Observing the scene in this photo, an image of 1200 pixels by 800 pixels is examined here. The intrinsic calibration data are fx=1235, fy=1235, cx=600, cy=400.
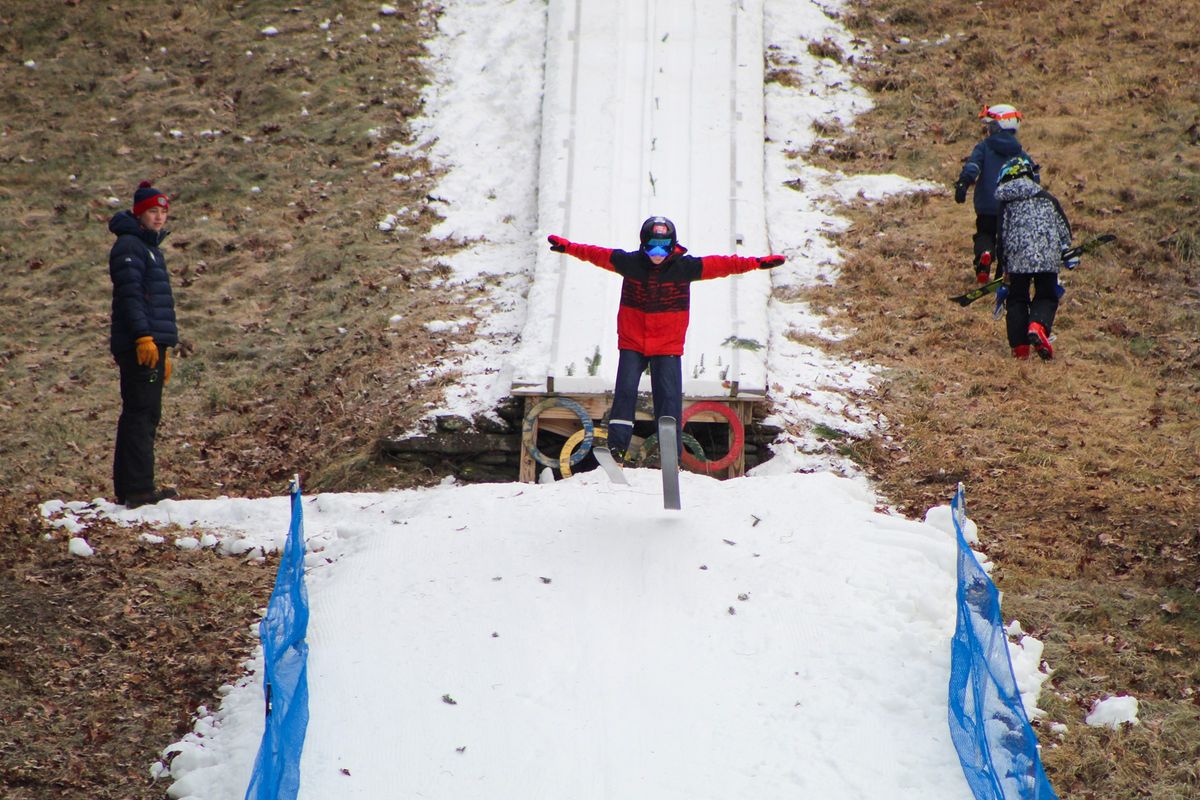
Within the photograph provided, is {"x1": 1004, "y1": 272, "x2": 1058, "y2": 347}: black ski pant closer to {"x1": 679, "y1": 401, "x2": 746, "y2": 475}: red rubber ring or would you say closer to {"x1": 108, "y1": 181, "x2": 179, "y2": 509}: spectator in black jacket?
{"x1": 679, "y1": 401, "x2": 746, "y2": 475}: red rubber ring

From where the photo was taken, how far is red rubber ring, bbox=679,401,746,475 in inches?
370

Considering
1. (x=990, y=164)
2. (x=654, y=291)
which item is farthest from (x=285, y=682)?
(x=990, y=164)

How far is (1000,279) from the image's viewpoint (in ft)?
35.6

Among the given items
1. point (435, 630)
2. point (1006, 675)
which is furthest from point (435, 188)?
point (1006, 675)

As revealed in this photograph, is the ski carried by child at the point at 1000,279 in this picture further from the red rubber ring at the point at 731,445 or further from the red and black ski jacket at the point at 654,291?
the red and black ski jacket at the point at 654,291

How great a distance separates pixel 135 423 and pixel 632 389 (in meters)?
3.49

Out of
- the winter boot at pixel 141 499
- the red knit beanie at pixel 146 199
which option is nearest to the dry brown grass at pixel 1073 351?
the winter boot at pixel 141 499

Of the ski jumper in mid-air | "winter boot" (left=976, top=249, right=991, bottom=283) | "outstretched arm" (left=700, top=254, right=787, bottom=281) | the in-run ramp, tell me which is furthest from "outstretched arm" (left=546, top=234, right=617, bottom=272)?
"winter boot" (left=976, top=249, right=991, bottom=283)

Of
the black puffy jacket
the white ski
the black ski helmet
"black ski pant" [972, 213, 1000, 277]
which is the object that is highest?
"black ski pant" [972, 213, 1000, 277]

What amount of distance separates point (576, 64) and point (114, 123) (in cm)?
553

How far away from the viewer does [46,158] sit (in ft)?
46.4

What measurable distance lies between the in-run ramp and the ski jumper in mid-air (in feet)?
4.75

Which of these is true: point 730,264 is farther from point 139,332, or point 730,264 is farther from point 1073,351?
point 1073,351

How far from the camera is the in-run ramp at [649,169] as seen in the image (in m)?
10.3
